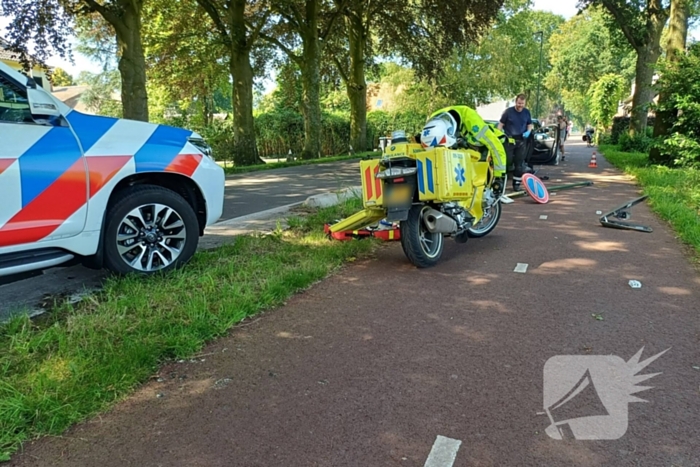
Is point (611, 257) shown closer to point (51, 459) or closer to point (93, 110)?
point (51, 459)

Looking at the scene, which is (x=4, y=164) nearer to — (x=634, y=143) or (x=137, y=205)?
(x=137, y=205)

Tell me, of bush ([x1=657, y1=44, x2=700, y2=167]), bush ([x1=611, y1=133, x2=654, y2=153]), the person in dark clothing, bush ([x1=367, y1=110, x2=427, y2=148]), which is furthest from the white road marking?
bush ([x1=367, y1=110, x2=427, y2=148])

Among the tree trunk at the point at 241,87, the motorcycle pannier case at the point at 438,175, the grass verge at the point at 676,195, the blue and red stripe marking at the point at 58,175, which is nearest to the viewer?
the blue and red stripe marking at the point at 58,175

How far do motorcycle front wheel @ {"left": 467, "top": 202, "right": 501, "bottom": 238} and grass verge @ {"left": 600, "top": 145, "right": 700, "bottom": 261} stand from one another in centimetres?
215

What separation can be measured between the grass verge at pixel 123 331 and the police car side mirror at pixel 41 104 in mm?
1382

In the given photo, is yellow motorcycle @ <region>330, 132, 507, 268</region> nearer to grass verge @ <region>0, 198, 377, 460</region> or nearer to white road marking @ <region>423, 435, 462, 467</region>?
grass verge @ <region>0, 198, 377, 460</region>

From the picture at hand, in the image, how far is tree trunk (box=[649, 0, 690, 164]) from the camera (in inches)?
536

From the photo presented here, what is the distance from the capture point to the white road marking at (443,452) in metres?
2.25

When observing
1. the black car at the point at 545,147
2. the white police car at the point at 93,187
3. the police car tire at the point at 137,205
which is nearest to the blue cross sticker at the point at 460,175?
the white police car at the point at 93,187

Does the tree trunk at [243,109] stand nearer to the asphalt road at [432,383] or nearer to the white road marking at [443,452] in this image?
the asphalt road at [432,383]

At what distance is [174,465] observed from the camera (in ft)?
7.49

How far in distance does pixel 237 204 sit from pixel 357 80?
17.5 m

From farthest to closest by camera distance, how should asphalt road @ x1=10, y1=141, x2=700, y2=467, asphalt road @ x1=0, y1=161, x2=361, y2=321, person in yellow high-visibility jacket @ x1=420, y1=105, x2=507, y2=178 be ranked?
1. person in yellow high-visibility jacket @ x1=420, y1=105, x2=507, y2=178
2. asphalt road @ x1=0, y1=161, x2=361, y2=321
3. asphalt road @ x1=10, y1=141, x2=700, y2=467

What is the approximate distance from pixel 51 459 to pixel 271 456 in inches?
38.0
